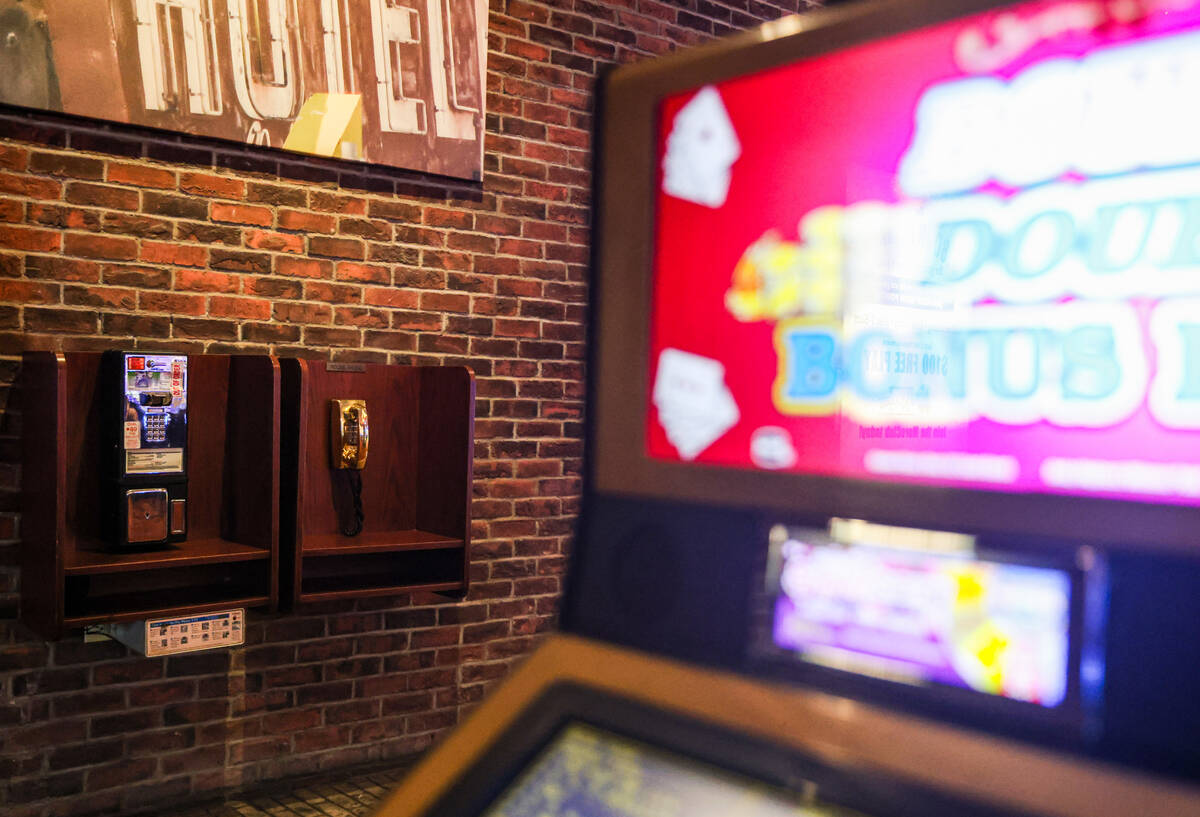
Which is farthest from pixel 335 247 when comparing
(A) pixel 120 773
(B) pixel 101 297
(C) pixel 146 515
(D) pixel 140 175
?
(A) pixel 120 773

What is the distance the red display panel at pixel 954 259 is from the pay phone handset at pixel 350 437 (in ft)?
7.90

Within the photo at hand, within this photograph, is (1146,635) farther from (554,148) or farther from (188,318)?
(554,148)

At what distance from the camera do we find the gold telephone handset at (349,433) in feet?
10.4

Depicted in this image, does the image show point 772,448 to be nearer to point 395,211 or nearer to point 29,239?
point 29,239

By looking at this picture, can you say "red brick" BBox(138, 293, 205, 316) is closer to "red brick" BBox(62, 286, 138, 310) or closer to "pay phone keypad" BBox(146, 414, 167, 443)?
"red brick" BBox(62, 286, 138, 310)

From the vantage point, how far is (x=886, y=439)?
2.46ft

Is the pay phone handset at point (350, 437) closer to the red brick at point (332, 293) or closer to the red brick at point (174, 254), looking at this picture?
the red brick at point (332, 293)

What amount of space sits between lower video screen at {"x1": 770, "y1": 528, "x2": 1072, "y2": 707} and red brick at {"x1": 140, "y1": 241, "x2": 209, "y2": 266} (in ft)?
8.72

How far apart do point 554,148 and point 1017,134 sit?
126 inches

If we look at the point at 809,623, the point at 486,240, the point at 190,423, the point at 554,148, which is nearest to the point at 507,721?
the point at 809,623

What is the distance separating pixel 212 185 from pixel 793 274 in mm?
2674

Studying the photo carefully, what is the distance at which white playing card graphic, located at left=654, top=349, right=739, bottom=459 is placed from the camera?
864 mm

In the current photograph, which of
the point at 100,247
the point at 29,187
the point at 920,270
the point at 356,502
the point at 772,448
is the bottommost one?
the point at 356,502

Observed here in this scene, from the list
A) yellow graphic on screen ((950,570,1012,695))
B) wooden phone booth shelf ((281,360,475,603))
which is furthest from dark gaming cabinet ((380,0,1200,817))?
wooden phone booth shelf ((281,360,475,603))
